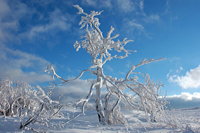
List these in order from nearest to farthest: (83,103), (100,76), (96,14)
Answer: (83,103) < (100,76) < (96,14)

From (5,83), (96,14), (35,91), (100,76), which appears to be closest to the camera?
(35,91)

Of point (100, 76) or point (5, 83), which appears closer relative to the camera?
point (100, 76)

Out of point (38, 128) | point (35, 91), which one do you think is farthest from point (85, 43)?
point (38, 128)

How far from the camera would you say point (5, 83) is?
898 inches

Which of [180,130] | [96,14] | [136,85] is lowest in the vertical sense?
[180,130]

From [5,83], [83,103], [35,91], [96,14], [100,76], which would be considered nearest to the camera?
[35,91]

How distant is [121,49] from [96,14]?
8.23 feet

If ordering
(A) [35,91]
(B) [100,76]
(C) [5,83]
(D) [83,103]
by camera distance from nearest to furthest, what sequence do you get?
(A) [35,91] → (D) [83,103] → (B) [100,76] → (C) [5,83]

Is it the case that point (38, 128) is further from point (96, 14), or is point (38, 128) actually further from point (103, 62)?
point (96, 14)

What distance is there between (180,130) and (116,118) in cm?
435

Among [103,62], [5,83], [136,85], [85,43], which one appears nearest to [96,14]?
[85,43]

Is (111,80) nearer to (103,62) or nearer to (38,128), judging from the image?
(103,62)

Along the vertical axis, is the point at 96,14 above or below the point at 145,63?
above

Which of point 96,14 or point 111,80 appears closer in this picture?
point 111,80
